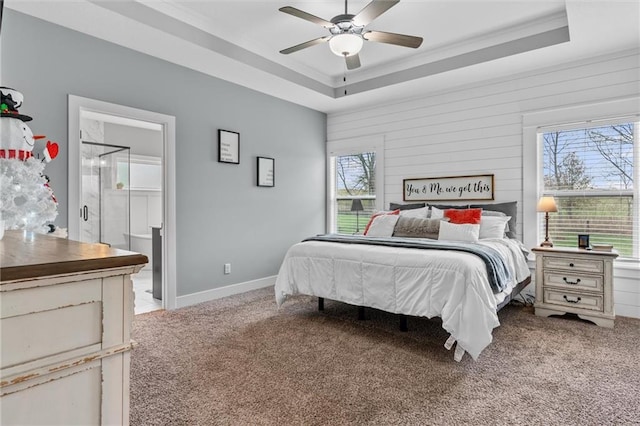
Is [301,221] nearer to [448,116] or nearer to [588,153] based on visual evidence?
[448,116]

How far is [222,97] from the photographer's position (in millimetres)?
4359

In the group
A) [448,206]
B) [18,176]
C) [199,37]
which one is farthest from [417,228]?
[18,176]

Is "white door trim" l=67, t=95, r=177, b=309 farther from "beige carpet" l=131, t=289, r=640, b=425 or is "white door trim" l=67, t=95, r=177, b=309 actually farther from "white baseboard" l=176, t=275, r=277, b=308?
"beige carpet" l=131, t=289, r=640, b=425

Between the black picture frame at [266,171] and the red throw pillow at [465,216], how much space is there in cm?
236

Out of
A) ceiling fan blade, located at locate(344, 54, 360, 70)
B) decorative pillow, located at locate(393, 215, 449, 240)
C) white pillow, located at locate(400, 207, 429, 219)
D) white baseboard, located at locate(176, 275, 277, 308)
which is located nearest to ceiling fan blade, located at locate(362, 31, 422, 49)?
ceiling fan blade, located at locate(344, 54, 360, 70)

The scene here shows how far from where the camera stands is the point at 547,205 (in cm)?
370

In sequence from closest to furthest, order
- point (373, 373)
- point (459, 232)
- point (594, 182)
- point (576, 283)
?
point (373, 373)
point (576, 283)
point (459, 232)
point (594, 182)

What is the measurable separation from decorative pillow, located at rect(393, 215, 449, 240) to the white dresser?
10.9 feet

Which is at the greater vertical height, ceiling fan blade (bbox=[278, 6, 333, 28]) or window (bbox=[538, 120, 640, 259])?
ceiling fan blade (bbox=[278, 6, 333, 28])

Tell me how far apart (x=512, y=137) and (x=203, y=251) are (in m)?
3.86

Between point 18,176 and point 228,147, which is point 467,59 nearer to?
point 228,147

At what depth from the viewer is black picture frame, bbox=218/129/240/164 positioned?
170 inches

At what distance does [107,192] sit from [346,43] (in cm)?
540

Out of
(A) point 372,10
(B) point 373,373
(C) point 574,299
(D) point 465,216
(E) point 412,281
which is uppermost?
(A) point 372,10
